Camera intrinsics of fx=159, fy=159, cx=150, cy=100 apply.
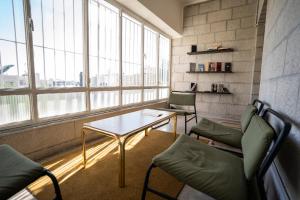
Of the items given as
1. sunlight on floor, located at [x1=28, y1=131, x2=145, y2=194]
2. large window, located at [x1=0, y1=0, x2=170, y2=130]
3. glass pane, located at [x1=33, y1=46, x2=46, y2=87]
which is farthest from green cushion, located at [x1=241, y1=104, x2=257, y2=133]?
glass pane, located at [x1=33, y1=46, x2=46, y2=87]

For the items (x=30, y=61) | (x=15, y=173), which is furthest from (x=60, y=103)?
(x=15, y=173)

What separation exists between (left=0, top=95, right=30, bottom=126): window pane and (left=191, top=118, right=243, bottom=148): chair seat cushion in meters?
1.95

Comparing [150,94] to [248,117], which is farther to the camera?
[150,94]

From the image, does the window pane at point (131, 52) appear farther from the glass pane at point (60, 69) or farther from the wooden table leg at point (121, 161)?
the wooden table leg at point (121, 161)

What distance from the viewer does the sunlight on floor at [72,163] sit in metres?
1.48

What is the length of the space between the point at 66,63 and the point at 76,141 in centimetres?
110

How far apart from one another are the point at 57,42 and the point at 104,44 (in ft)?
2.76

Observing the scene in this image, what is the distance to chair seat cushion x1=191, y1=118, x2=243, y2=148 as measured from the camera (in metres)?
1.66

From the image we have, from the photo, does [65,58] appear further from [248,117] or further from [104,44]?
[248,117]

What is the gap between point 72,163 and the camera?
1.83 m

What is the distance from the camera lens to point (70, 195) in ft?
4.39

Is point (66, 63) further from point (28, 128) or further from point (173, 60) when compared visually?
point (173, 60)

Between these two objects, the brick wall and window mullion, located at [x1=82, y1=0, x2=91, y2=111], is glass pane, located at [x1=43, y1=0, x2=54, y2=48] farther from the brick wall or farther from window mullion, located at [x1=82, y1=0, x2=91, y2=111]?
the brick wall

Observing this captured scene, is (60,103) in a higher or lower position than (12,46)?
lower
